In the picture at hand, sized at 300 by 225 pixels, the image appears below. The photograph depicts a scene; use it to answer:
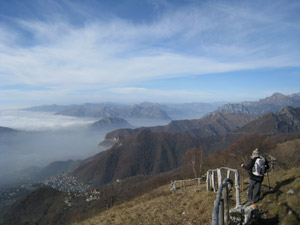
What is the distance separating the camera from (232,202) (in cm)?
920

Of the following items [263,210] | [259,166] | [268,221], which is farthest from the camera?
[259,166]

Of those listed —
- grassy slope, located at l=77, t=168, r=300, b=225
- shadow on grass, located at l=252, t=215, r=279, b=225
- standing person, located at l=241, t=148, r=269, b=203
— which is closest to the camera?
shadow on grass, located at l=252, t=215, r=279, b=225

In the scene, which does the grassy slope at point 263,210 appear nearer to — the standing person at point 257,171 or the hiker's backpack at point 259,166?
the standing person at point 257,171

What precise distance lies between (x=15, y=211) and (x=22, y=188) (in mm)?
83859

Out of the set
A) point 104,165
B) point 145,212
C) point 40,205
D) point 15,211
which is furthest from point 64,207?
point 104,165

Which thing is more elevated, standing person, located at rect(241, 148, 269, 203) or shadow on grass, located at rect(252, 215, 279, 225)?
standing person, located at rect(241, 148, 269, 203)

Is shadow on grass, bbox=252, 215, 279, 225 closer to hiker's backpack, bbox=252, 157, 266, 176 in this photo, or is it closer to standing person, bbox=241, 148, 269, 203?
standing person, bbox=241, 148, 269, 203

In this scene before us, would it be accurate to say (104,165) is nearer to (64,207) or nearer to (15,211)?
(15,211)

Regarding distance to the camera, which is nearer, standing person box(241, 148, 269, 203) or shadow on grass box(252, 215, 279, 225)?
shadow on grass box(252, 215, 279, 225)

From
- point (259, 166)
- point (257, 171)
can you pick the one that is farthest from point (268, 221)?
point (259, 166)

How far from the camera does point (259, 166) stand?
835 centimetres

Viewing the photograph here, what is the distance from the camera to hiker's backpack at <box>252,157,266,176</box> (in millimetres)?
8289

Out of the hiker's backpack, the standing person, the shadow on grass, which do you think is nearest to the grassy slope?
the shadow on grass

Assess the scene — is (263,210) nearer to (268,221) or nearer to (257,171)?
(268,221)
